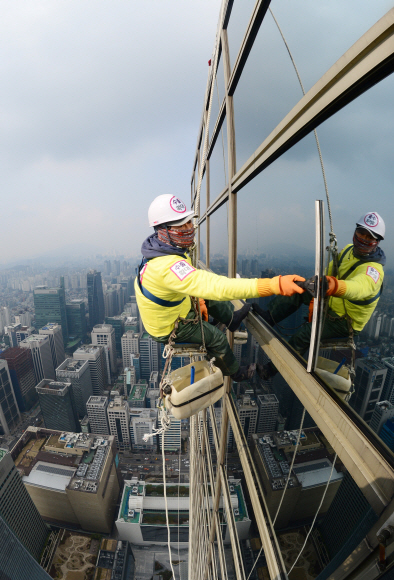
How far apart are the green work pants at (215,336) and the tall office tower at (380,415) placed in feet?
5.29

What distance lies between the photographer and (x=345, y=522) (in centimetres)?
98

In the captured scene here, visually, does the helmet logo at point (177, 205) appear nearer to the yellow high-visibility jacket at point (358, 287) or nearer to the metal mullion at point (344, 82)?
the metal mullion at point (344, 82)

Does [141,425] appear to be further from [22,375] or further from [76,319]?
[76,319]

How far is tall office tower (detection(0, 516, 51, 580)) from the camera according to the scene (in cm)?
1064

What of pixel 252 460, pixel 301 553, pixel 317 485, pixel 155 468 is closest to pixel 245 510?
pixel 252 460

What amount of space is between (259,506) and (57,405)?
101 feet

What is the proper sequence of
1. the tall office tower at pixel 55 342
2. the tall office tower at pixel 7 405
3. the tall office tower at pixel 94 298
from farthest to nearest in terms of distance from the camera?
the tall office tower at pixel 94 298, the tall office tower at pixel 55 342, the tall office tower at pixel 7 405

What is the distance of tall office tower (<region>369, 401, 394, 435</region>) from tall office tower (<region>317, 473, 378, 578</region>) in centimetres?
24

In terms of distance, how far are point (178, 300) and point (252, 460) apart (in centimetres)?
158

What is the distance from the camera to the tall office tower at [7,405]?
26.7 metres

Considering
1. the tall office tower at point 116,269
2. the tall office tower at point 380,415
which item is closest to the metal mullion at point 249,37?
the tall office tower at point 380,415

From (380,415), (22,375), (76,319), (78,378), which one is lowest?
(22,375)

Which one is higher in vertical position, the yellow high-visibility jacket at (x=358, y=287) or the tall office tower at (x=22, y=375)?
the yellow high-visibility jacket at (x=358, y=287)

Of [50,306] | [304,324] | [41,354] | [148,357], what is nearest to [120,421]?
[148,357]
